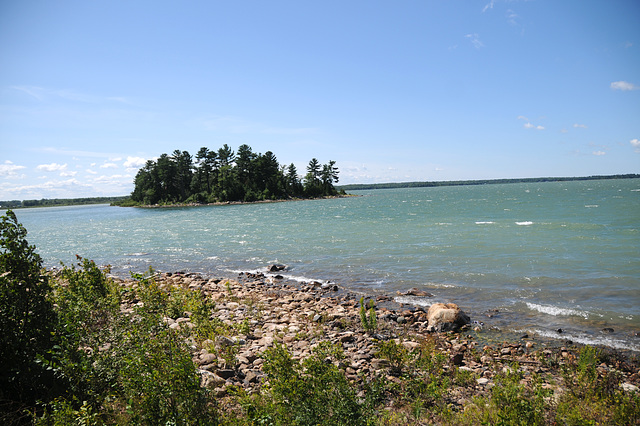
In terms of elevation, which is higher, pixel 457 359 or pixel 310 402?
pixel 310 402

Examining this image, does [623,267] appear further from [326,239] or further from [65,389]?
[65,389]

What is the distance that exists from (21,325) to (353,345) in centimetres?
769

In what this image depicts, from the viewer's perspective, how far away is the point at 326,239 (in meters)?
31.5

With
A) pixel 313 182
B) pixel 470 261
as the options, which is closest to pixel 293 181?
pixel 313 182

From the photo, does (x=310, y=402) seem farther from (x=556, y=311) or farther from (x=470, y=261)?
(x=470, y=261)

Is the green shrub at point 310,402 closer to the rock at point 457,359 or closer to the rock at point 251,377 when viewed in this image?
the rock at point 251,377

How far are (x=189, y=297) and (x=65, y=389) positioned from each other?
7.29 m

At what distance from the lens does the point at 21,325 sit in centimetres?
549

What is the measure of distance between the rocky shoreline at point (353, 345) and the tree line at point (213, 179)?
103504 mm

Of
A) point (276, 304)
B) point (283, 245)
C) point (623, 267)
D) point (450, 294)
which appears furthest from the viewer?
point (283, 245)

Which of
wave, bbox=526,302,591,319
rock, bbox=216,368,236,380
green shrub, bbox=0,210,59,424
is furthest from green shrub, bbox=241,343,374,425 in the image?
wave, bbox=526,302,591,319

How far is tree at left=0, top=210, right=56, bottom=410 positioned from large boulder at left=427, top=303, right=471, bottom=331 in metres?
10.3

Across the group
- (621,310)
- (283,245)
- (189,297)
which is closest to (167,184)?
(283,245)

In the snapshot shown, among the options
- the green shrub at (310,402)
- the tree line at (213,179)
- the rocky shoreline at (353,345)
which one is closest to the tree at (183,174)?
the tree line at (213,179)
